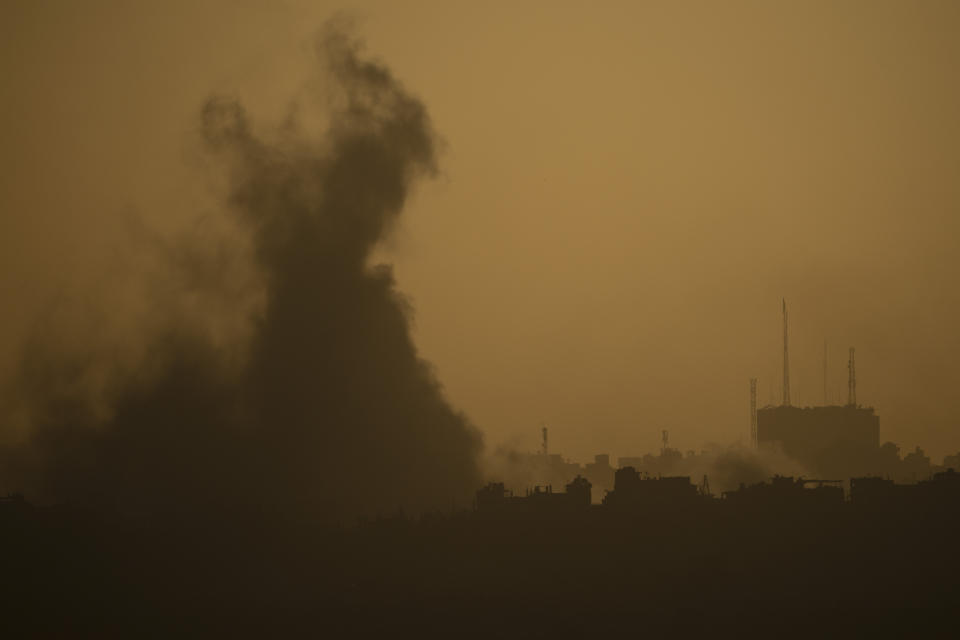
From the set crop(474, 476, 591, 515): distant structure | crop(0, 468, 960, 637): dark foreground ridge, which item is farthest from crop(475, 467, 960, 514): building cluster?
crop(0, 468, 960, 637): dark foreground ridge

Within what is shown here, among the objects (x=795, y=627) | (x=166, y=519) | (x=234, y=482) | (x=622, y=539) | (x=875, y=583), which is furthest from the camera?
(x=234, y=482)

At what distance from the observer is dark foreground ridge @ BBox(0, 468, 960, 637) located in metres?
107

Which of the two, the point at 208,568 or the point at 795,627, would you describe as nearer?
the point at 795,627

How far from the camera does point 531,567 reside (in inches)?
4557

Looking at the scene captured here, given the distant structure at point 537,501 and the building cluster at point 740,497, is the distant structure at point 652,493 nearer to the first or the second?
the building cluster at point 740,497

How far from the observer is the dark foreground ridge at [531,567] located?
Result: 351 feet

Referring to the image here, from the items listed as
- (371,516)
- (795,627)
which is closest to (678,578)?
(795,627)

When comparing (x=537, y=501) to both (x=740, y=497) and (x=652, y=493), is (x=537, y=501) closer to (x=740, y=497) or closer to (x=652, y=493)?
(x=652, y=493)

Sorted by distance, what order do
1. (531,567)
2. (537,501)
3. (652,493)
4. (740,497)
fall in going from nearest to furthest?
(531,567)
(652,493)
(740,497)
(537,501)

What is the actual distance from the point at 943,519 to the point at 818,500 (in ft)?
24.1

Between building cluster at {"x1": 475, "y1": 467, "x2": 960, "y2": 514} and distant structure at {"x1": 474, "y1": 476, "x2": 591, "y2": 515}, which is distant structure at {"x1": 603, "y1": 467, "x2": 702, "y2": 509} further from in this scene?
distant structure at {"x1": 474, "y1": 476, "x2": 591, "y2": 515}

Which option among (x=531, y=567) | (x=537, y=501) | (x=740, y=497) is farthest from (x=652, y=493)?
(x=531, y=567)

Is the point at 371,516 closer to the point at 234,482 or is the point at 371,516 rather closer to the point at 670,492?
the point at 234,482

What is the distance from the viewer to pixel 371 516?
445 feet
